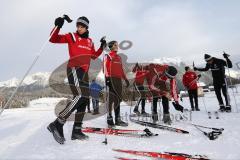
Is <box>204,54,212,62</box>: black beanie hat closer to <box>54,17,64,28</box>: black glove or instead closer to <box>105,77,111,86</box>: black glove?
<box>105,77,111,86</box>: black glove

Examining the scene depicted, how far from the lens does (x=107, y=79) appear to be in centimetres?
760

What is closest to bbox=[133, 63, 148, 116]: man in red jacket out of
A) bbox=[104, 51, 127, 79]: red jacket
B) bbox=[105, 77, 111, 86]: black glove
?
bbox=[104, 51, 127, 79]: red jacket

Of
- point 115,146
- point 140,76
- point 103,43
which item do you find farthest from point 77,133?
point 140,76

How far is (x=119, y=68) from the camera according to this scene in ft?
26.1

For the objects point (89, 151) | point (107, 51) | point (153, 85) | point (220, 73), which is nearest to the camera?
point (89, 151)

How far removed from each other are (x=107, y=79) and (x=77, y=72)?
1.90 meters

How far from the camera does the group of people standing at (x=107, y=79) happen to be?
18.7 feet

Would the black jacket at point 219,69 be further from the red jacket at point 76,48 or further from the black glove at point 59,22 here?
the black glove at point 59,22

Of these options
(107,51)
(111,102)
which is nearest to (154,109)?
(111,102)

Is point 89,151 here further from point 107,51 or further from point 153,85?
point 153,85

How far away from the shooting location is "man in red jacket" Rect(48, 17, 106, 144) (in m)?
A: 5.55

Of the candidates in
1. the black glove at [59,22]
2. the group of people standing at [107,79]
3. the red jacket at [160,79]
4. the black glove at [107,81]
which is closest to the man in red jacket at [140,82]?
the group of people standing at [107,79]

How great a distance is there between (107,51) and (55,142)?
9.47 feet

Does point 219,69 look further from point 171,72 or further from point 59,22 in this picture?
point 59,22
